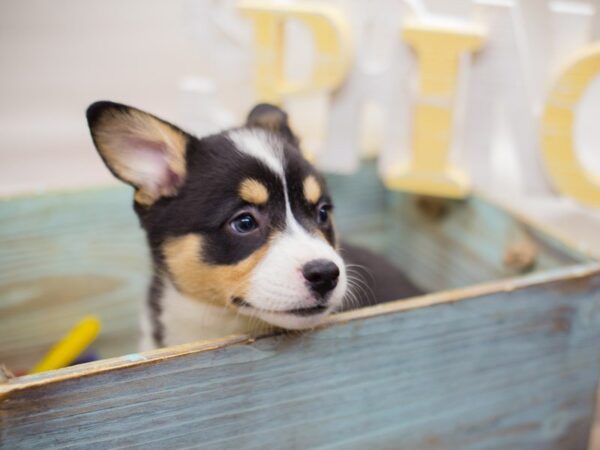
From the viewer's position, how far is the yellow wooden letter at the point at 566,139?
58.9 inches

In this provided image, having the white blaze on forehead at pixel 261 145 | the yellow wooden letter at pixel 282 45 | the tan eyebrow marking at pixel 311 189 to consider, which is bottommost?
the tan eyebrow marking at pixel 311 189

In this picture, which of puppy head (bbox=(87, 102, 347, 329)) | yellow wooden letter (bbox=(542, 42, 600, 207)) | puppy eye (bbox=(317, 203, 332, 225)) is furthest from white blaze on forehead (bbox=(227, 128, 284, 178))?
yellow wooden letter (bbox=(542, 42, 600, 207))

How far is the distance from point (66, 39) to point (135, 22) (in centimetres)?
31

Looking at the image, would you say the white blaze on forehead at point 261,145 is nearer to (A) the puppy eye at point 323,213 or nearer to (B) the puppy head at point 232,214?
(B) the puppy head at point 232,214

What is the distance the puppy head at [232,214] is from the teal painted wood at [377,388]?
83mm

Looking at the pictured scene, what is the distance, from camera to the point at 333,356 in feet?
3.59

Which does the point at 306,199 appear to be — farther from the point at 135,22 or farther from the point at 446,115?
the point at 135,22

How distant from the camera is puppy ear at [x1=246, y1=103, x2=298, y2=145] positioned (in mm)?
1422

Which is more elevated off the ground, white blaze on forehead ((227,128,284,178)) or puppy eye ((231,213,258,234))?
white blaze on forehead ((227,128,284,178))

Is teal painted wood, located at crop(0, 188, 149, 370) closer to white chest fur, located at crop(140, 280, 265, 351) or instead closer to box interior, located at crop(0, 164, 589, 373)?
box interior, located at crop(0, 164, 589, 373)

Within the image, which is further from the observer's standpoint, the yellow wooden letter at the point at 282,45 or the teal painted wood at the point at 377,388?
the yellow wooden letter at the point at 282,45

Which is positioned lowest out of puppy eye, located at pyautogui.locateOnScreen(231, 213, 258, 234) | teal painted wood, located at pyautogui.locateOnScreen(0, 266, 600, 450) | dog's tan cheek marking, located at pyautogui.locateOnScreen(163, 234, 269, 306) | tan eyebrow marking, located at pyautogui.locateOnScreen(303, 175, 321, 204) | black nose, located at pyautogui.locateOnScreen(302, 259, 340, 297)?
teal painted wood, located at pyautogui.locateOnScreen(0, 266, 600, 450)

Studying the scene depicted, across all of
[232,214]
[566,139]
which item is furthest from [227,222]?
[566,139]

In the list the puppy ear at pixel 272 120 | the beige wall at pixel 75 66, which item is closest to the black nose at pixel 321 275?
the puppy ear at pixel 272 120
